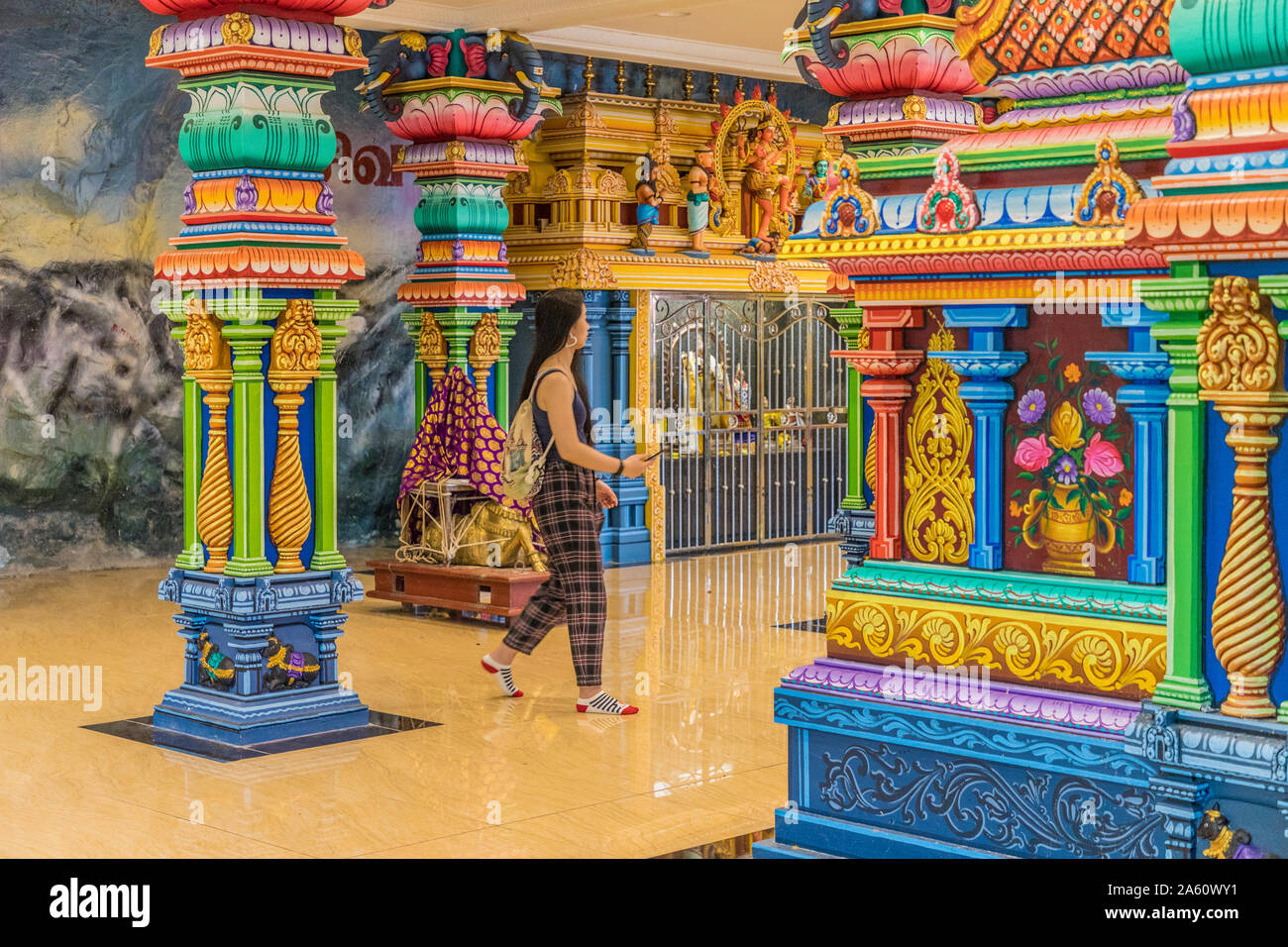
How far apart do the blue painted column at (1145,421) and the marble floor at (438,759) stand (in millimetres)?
1867

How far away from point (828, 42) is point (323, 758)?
3.19 metres

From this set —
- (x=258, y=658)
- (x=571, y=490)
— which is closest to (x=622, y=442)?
(x=571, y=490)

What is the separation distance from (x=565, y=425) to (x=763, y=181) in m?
6.23

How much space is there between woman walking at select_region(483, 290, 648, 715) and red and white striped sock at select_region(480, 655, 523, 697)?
0.38m

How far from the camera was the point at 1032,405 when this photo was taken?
3.75 m

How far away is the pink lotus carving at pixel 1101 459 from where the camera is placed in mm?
3646

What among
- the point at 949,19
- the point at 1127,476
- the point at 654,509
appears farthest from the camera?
the point at 654,509

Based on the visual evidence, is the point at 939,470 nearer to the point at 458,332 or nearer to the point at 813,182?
the point at 458,332

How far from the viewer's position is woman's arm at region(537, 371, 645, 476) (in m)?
6.62

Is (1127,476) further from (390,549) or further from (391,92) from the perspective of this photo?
(390,549)

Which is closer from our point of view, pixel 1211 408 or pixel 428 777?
pixel 1211 408

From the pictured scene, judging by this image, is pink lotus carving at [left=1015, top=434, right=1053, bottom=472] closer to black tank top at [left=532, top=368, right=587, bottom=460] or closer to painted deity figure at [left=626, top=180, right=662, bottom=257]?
black tank top at [left=532, top=368, right=587, bottom=460]

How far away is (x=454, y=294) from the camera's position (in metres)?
9.57
